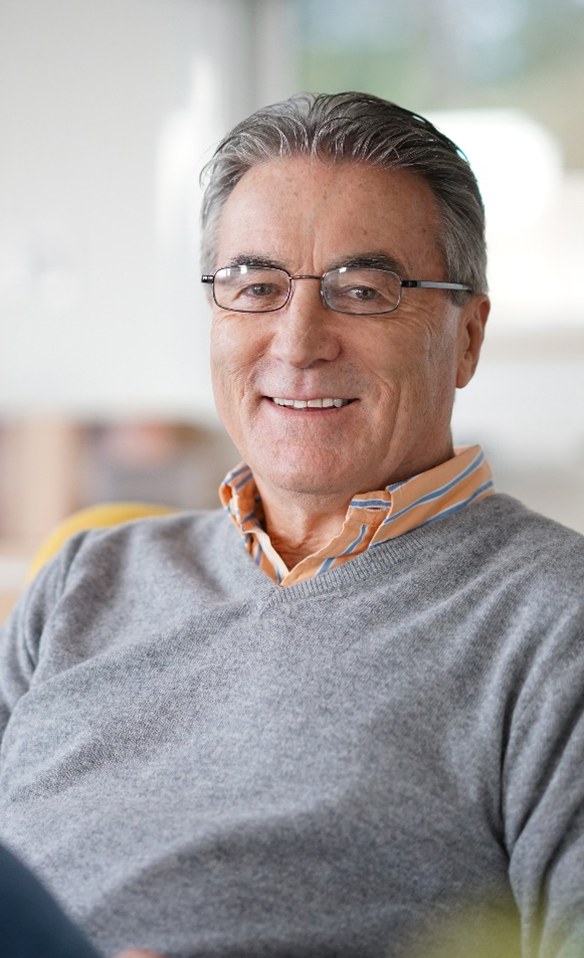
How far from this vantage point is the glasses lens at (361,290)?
4.39 ft

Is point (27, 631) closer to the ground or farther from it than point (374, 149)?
closer to the ground

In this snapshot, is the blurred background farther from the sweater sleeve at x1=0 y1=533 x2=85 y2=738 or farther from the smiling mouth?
the smiling mouth

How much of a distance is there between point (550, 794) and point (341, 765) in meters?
0.21

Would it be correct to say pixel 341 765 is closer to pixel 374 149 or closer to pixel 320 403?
pixel 320 403

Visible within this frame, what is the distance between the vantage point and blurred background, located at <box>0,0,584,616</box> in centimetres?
389

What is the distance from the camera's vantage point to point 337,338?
1345 mm

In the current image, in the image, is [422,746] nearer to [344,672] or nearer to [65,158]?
[344,672]

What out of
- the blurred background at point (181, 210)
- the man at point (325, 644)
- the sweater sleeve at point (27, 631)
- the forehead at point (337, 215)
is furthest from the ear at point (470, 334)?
the blurred background at point (181, 210)

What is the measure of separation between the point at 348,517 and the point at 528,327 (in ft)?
8.95

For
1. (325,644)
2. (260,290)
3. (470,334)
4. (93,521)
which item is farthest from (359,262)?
(93,521)

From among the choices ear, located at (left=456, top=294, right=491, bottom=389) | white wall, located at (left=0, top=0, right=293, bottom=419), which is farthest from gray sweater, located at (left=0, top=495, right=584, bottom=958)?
white wall, located at (left=0, top=0, right=293, bottom=419)

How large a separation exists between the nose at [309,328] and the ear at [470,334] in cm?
20

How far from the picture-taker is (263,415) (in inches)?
55.6

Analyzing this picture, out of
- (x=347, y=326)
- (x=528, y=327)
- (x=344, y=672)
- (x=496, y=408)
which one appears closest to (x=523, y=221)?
(x=528, y=327)
